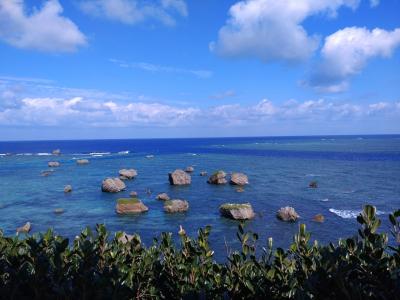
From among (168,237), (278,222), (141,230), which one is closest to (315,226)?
(278,222)

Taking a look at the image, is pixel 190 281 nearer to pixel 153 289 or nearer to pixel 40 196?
pixel 153 289

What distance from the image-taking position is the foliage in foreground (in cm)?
660

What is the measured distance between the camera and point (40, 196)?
2891 inches

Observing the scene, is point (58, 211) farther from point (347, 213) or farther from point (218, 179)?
point (347, 213)

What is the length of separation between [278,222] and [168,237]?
43.5 metres

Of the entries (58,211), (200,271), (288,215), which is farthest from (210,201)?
(200,271)

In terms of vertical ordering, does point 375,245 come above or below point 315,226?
above

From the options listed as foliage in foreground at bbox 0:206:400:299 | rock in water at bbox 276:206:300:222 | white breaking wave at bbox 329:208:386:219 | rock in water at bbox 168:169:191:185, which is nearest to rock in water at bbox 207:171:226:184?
rock in water at bbox 168:169:191:185

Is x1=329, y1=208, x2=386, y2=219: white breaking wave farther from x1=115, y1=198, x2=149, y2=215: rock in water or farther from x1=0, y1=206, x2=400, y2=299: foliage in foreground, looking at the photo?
x1=0, y1=206, x2=400, y2=299: foliage in foreground

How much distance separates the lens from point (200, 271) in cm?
927

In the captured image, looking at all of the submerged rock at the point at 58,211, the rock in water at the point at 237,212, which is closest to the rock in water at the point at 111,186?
the submerged rock at the point at 58,211

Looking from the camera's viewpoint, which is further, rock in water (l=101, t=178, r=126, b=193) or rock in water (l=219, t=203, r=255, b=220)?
rock in water (l=101, t=178, r=126, b=193)

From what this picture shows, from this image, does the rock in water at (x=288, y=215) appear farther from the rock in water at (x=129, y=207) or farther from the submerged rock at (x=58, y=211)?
the submerged rock at (x=58, y=211)

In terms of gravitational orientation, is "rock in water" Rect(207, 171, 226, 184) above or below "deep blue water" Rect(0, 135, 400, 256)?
above
